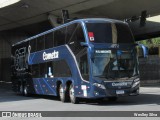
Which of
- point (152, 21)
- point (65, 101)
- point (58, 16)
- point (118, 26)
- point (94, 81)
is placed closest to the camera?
point (94, 81)

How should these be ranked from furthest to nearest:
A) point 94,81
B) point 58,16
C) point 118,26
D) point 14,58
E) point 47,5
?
point 58,16, point 47,5, point 14,58, point 118,26, point 94,81

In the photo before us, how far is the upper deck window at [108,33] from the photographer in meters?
16.7

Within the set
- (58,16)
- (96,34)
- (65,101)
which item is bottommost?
(65,101)

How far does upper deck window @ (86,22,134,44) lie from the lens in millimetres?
16695

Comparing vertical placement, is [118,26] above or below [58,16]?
below

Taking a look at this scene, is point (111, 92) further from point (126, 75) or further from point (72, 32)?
point (72, 32)

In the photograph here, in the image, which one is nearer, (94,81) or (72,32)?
(94,81)

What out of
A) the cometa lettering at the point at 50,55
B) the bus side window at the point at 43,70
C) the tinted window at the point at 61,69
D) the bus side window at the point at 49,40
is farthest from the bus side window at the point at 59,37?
the bus side window at the point at 43,70

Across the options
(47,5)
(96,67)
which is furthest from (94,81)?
(47,5)

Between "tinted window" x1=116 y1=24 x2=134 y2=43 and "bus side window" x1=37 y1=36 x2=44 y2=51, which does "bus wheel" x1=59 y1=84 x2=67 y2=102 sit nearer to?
"bus side window" x1=37 y1=36 x2=44 y2=51

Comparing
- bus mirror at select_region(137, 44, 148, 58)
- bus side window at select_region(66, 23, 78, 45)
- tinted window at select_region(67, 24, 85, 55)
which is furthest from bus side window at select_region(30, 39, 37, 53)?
bus mirror at select_region(137, 44, 148, 58)

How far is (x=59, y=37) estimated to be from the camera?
758 inches

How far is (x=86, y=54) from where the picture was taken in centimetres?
1662

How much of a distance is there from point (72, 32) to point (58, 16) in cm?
1912
